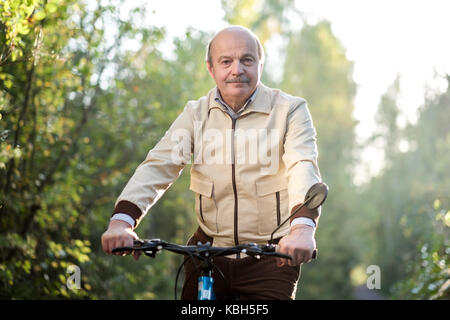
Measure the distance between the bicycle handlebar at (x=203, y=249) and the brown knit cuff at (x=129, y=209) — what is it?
1.10 feet

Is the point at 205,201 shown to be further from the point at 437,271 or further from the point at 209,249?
the point at 437,271

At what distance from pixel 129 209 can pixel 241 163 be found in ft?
2.32

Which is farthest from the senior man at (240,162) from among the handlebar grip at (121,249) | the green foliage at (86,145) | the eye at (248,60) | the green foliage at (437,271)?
the green foliage at (437,271)

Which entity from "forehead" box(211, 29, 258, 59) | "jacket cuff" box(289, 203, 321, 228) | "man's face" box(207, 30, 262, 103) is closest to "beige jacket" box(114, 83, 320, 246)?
"man's face" box(207, 30, 262, 103)

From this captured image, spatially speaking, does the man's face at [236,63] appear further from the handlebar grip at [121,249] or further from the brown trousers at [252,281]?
the handlebar grip at [121,249]

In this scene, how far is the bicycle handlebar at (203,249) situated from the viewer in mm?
2498

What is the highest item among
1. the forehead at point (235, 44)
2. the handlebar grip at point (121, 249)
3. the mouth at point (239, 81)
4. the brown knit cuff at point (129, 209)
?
the forehead at point (235, 44)

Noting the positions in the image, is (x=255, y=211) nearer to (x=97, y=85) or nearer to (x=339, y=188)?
(x=97, y=85)

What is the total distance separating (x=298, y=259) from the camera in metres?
2.58

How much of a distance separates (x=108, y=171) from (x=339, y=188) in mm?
19743

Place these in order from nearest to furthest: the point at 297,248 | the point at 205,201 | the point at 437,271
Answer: the point at 297,248
the point at 205,201
the point at 437,271

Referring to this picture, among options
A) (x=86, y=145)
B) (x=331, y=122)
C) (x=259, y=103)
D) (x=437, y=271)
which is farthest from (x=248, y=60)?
(x=331, y=122)

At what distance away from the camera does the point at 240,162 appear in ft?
11.0
